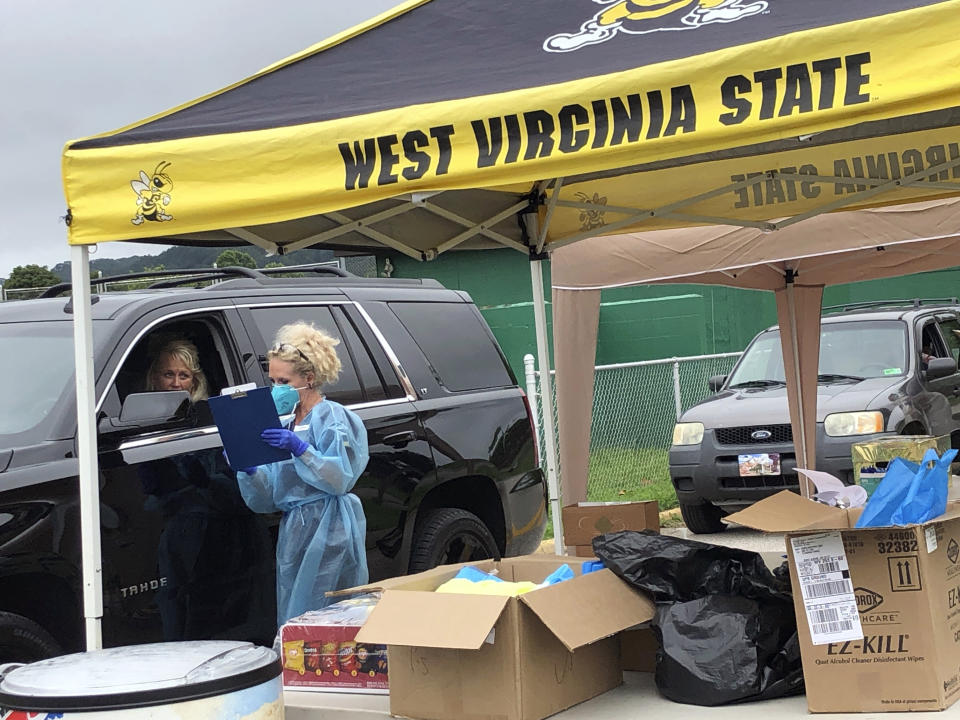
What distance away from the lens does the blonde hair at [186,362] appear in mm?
5445

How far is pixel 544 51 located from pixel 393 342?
287 centimetres

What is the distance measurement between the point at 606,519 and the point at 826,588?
1919 mm

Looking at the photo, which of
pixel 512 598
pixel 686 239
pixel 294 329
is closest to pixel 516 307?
pixel 686 239

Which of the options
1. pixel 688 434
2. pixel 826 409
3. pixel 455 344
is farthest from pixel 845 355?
pixel 455 344

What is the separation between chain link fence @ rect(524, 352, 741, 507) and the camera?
13.1m

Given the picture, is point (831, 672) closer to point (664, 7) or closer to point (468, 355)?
point (664, 7)

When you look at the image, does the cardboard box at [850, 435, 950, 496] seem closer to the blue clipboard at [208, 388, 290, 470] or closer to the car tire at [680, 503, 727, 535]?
the blue clipboard at [208, 388, 290, 470]

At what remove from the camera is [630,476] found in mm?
13305

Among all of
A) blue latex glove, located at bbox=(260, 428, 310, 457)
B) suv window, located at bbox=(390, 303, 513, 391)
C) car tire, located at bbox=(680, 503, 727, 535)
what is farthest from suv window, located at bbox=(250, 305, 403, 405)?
car tire, located at bbox=(680, 503, 727, 535)

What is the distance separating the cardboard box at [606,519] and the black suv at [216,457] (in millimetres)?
812

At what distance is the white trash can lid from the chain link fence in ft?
29.9

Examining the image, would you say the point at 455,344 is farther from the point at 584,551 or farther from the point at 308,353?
the point at 308,353

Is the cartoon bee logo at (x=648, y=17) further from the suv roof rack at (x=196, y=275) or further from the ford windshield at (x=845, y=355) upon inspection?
the ford windshield at (x=845, y=355)

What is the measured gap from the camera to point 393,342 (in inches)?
263
